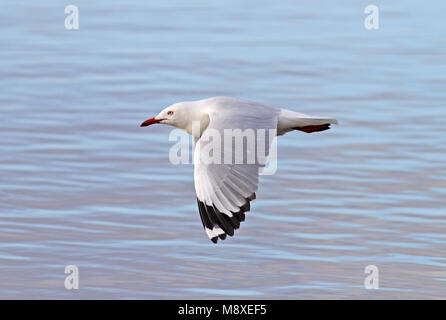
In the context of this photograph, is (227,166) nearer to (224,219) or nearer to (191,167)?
(224,219)

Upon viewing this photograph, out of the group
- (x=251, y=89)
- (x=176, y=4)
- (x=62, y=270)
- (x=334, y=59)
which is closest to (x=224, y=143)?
(x=62, y=270)

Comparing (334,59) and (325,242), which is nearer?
(325,242)

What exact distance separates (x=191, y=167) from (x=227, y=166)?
3.48m

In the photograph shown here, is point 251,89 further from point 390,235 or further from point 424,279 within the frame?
point 424,279

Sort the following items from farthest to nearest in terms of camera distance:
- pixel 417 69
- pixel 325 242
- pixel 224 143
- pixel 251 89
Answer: pixel 417 69
pixel 251 89
pixel 325 242
pixel 224 143

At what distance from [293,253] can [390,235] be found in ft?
2.54

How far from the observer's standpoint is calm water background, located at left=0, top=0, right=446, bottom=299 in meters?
8.25

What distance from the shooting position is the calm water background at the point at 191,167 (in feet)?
27.1

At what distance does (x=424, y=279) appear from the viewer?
8.16 meters
